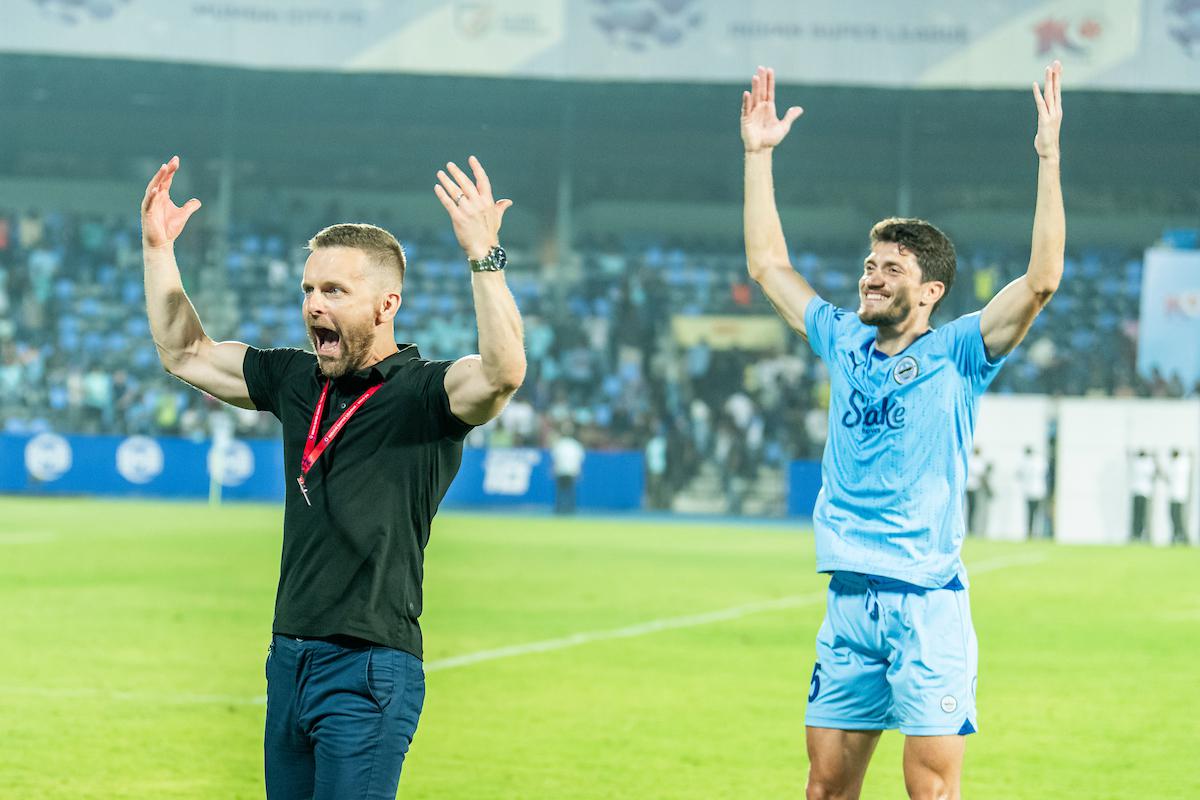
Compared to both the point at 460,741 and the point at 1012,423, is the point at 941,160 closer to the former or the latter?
the point at 1012,423

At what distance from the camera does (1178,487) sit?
29781 millimetres

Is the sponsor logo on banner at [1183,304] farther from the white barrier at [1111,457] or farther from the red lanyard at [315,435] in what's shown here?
the red lanyard at [315,435]

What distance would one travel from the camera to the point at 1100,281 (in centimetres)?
4016

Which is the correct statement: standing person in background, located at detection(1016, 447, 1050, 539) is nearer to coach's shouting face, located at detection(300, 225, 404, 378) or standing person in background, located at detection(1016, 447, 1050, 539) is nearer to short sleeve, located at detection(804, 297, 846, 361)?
short sleeve, located at detection(804, 297, 846, 361)

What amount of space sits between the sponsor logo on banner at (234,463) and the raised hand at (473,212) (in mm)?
29572

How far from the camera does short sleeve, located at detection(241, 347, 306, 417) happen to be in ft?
16.0

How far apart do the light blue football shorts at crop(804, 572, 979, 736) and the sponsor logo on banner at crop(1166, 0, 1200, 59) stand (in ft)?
102

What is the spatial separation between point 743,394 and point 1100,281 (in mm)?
9302

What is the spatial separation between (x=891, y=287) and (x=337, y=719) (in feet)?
7.99

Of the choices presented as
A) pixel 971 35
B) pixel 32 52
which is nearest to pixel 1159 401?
pixel 971 35

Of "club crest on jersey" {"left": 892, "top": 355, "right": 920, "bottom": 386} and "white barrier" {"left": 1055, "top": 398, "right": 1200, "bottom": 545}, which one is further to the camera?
"white barrier" {"left": 1055, "top": 398, "right": 1200, "bottom": 545}

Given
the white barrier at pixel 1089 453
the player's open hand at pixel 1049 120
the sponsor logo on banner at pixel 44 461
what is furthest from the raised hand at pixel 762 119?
the sponsor logo on banner at pixel 44 461

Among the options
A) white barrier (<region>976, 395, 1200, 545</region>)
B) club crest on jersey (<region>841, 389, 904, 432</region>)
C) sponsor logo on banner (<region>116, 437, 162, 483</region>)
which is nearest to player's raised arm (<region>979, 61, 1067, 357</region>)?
club crest on jersey (<region>841, 389, 904, 432</region>)

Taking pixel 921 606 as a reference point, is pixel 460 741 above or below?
below
